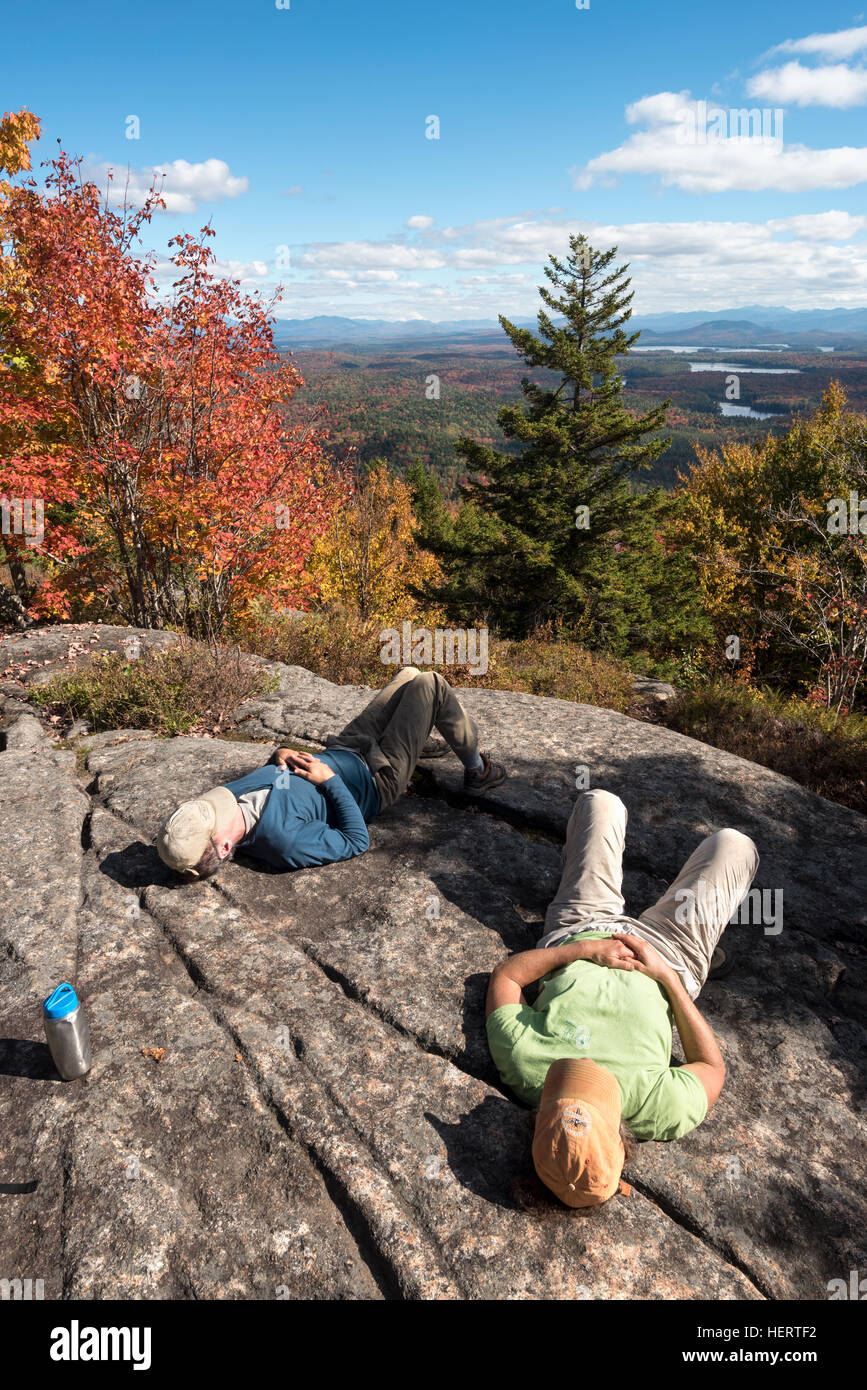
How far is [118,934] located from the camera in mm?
3967

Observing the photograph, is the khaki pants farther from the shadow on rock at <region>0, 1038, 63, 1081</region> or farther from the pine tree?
the pine tree

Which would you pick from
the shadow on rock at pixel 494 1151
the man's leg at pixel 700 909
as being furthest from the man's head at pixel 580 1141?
the man's leg at pixel 700 909

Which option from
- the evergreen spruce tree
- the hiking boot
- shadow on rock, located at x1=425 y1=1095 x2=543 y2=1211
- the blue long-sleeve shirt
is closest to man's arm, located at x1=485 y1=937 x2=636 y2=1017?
shadow on rock, located at x1=425 y1=1095 x2=543 y2=1211

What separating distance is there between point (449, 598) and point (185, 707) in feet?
53.4

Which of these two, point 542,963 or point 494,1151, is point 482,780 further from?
point 494,1151

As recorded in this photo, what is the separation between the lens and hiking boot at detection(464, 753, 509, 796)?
222 inches

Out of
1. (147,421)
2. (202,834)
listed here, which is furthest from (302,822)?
(147,421)

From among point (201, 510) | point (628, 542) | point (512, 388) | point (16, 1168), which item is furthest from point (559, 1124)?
point (512, 388)

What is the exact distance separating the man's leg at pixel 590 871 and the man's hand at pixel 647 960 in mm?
282

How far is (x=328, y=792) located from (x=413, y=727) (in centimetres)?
85

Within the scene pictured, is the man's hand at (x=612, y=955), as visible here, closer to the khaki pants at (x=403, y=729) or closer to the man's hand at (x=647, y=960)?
the man's hand at (x=647, y=960)

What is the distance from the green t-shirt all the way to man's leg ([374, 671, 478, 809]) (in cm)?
216

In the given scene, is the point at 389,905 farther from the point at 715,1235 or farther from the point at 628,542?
the point at 628,542

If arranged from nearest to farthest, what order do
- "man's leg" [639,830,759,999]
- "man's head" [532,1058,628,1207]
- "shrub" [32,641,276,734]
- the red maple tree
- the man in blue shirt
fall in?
"man's head" [532,1058,628,1207] → "man's leg" [639,830,759,999] → the man in blue shirt → "shrub" [32,641,276,734] → the red maple tree
